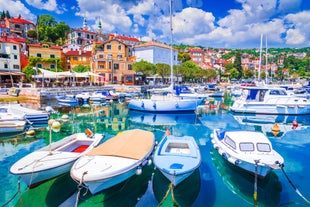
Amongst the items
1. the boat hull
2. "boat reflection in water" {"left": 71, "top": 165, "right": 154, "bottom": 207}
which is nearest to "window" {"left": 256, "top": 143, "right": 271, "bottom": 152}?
"boat reflection in water" {"left": 71, "top": 165, "right": 154, "bottom": 207}

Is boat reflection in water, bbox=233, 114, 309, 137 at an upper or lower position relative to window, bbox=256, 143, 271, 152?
lower

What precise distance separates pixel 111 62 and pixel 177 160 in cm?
4825

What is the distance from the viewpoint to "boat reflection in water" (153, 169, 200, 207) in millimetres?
8102

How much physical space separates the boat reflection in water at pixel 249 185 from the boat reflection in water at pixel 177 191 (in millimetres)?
1488

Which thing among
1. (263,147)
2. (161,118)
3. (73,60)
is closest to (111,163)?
(263,147)

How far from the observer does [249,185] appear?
30.7ft

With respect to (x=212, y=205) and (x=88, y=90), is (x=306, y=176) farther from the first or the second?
(x=88, y=90)

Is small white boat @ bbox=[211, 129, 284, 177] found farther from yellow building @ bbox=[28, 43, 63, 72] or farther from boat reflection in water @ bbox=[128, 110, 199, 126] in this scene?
yellow building @ bbox=[28, 43, 63, 72]

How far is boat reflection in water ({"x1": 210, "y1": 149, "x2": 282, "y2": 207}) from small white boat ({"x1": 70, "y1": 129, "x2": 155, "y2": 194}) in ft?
12.7

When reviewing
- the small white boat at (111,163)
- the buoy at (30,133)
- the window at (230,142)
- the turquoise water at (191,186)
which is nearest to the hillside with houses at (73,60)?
the buoy at (30,133)

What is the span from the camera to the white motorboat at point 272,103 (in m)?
26.3

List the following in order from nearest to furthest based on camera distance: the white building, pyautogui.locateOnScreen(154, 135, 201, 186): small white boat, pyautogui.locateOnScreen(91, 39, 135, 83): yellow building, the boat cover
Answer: pyautogui.locateOnScreen(154, 135, 201, 186): small white boat < the boat cover < pyautogui.locateOnScreen(91, 39, 135, 83): yellow building < the white building

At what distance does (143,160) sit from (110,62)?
47.7m

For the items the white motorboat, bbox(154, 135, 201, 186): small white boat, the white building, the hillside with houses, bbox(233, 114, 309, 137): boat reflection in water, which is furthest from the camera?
the white building
